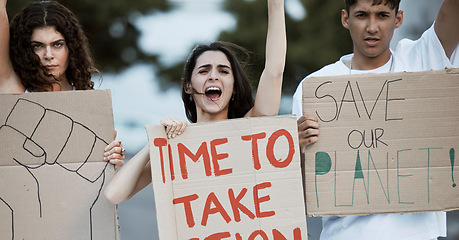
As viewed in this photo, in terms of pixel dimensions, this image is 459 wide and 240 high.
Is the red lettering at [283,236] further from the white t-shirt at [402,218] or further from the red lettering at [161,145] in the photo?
the red lettering at [161,145]

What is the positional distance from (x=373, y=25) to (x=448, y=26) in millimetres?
274

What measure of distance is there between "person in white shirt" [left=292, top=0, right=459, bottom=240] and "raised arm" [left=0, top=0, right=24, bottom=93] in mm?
1075

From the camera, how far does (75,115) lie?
2275 mm

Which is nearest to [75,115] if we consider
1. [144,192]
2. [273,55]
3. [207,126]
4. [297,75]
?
[207,126]

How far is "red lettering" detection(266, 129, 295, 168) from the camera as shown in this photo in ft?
7.18

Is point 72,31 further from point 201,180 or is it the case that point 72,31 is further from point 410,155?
point 410,155

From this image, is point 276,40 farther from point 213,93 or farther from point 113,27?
point 113,27

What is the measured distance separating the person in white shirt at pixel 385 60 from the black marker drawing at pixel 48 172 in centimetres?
77

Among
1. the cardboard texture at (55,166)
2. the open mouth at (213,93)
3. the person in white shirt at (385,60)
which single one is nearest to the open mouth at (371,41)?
the person in white shirt at (385,60)

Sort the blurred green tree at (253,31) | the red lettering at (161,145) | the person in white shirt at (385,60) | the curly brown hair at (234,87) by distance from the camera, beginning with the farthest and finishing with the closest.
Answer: the blurred green tree at (253,31)
the curly brown hair at (234,87)
the person in white shirt at (385,60)
the red lettering at (161,145)

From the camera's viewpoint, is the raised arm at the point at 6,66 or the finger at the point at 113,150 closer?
the finger at the point at 113,150

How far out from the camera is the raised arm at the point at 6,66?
2.37 meters

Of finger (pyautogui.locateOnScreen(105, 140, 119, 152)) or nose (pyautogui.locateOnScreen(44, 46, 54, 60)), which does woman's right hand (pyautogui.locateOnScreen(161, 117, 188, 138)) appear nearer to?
finger (pyautogui.locateOnScreen(105, 140, 119, 152))

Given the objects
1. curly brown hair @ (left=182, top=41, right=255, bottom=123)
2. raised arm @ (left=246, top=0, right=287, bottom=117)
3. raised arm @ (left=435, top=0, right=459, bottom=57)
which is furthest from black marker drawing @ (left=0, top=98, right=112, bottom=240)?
raised arm @ (left=435, top=0, right=459, bottom=57)
